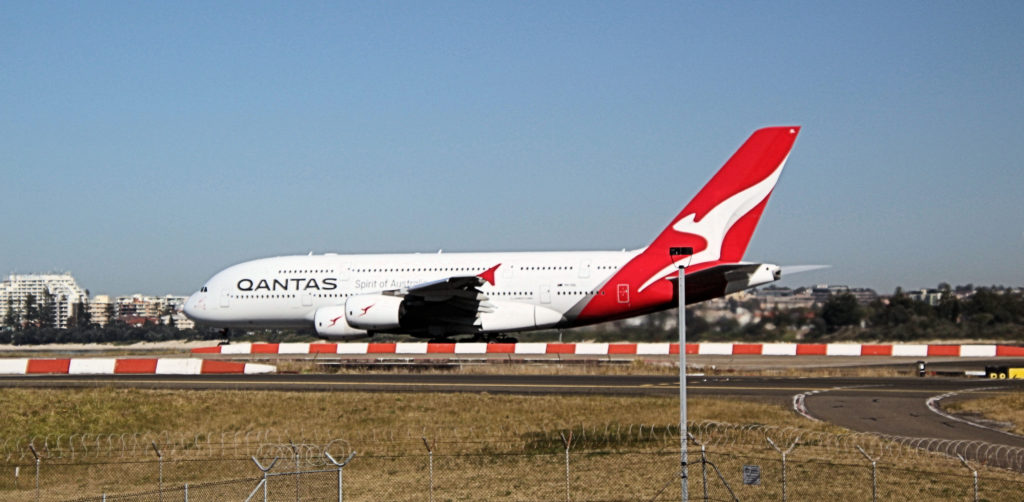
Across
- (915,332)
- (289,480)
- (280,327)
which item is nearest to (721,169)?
(915,332)

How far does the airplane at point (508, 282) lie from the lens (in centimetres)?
4359

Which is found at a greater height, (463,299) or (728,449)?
(463,299)

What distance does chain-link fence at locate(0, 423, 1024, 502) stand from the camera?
60.1 ft

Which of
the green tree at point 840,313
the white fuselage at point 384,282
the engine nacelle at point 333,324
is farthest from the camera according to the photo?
the green tree at point 840,313

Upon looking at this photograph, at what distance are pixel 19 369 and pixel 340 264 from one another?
1430cm

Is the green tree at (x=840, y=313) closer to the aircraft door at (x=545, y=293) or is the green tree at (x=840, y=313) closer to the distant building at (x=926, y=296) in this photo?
the distant building at (x=926, y=296)

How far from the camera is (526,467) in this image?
2131 cm

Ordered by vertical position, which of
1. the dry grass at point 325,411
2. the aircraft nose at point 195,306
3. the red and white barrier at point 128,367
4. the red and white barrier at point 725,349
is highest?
the aircraft nose at point 195,306

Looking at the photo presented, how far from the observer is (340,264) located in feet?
162

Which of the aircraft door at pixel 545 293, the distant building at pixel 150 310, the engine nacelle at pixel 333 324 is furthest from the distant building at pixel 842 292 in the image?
the distant building at pixel 150 310

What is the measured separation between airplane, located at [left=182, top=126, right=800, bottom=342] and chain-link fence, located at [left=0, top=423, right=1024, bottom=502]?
18934 millimetres

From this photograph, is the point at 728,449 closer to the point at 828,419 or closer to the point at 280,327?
the point at 828,419

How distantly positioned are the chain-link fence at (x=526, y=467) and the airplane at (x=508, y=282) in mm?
18934

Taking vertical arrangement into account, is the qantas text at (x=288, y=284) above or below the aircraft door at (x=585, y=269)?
below
